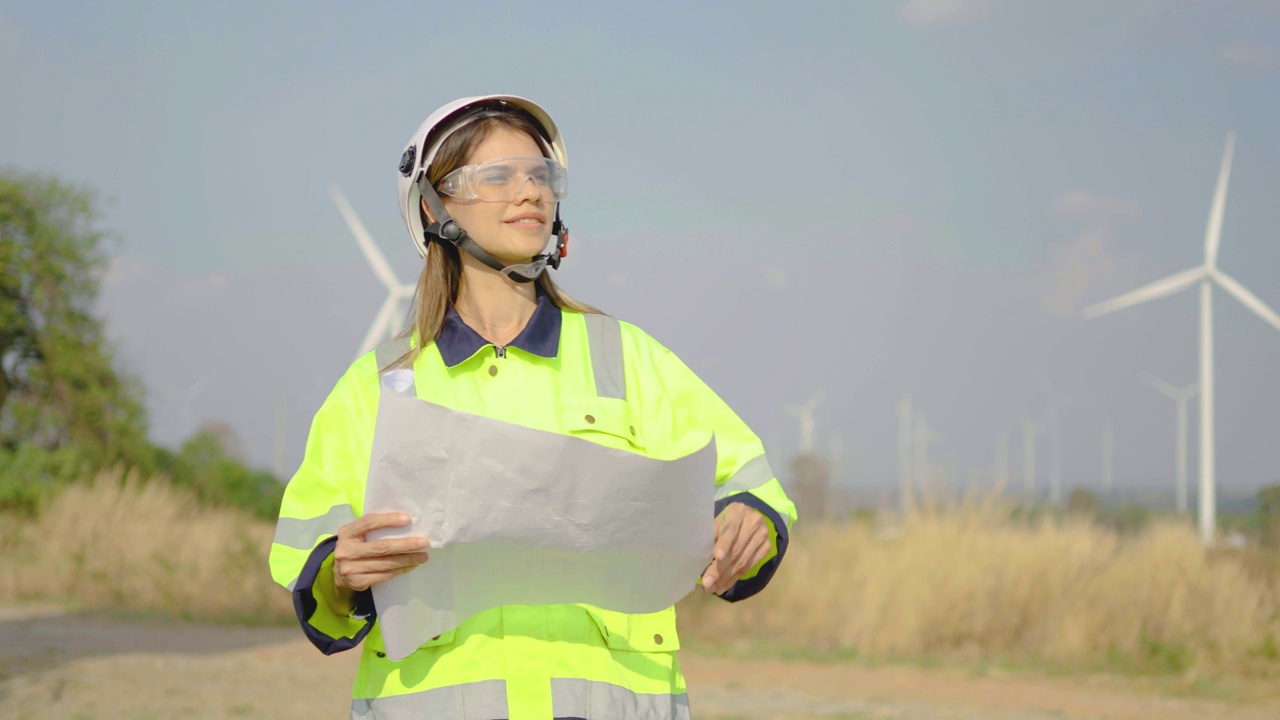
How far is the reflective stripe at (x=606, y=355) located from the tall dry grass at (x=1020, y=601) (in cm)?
813

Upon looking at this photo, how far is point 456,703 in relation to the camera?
6.50ft

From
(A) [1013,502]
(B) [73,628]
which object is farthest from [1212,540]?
(B) [73,628]

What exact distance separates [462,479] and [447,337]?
0.50 meters

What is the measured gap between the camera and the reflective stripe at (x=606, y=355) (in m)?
2.22

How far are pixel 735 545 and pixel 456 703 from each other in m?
0.52

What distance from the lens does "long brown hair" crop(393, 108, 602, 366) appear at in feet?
7.74

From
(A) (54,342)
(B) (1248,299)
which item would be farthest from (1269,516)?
(A) (54,342)

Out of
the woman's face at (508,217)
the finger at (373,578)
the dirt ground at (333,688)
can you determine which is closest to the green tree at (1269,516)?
the dirt ground at (333,688)

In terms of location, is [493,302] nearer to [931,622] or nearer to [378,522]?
[378,522]

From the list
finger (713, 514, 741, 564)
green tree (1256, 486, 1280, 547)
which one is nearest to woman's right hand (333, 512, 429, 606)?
finger (713, 514, 741, 564)

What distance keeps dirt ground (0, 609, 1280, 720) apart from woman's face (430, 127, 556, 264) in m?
5.41

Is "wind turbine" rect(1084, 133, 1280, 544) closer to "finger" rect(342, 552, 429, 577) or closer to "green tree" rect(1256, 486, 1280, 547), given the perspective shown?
"green tree" rect(1256, 486, 1280, 547)

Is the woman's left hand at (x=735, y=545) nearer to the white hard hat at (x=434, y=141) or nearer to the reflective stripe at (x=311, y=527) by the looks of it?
the reflective stripe at (x=311, y=527)

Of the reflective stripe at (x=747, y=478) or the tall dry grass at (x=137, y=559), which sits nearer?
the reflective stripe at (x=747, y=478)
